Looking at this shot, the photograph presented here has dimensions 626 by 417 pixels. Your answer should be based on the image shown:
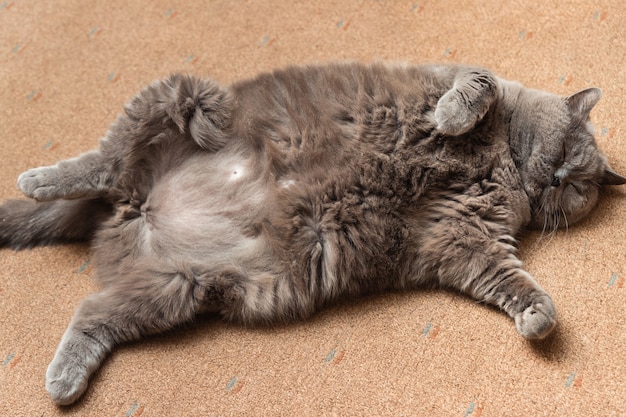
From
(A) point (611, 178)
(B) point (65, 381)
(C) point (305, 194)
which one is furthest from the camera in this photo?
(A) point (611, 178)

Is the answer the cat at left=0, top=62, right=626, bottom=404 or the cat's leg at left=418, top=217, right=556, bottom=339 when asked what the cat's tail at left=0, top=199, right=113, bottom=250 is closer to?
the cat at left=0, top=62, right=626, bottom=404

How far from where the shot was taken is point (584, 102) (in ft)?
5.35

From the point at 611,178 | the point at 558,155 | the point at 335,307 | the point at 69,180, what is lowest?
the point at 335,307

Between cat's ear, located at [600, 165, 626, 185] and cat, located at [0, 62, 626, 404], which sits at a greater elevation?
cat, located at [0, 62, 626, 404]

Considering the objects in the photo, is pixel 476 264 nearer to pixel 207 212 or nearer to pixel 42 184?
pixel 207 212

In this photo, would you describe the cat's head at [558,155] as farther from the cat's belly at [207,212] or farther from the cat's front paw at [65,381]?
the cat's front paw at [65,381]

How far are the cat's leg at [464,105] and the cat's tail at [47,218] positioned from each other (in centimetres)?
91

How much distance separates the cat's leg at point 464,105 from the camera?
1.51 m

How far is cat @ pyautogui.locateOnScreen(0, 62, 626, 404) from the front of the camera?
59.9 inches

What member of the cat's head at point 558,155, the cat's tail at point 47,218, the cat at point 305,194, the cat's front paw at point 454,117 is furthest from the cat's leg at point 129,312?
the cat's head at point 558,155

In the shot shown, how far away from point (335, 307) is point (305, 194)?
12.6 inches

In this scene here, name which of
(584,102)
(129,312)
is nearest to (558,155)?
(584,102)

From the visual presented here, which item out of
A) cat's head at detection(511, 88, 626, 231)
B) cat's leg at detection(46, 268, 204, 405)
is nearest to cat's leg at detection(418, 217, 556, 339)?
cat's head at detection(511, 88, 626, 231)

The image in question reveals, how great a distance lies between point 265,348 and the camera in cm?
154
